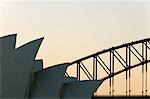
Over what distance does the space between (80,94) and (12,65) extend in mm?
7301

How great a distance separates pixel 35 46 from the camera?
33.3 m

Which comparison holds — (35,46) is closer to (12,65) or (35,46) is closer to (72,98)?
(12,65)

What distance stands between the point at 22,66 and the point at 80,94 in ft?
21.5

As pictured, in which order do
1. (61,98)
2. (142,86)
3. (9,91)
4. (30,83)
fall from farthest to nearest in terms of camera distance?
(142,86)
(61,98)
(30,83)
(9,91)

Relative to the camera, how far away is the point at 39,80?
35.5m

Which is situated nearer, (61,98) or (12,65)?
(12,65)

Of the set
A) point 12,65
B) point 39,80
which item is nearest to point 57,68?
point 39,80

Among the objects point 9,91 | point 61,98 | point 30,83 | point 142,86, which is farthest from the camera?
point 142,86

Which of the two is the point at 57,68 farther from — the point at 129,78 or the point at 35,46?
the point at 129,78

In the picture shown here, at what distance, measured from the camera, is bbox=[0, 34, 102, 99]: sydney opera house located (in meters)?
32.1

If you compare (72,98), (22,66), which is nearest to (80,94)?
(72,98)

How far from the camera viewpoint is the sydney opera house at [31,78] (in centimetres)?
3209

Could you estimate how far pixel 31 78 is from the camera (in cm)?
3447

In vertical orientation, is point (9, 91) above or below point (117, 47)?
below
